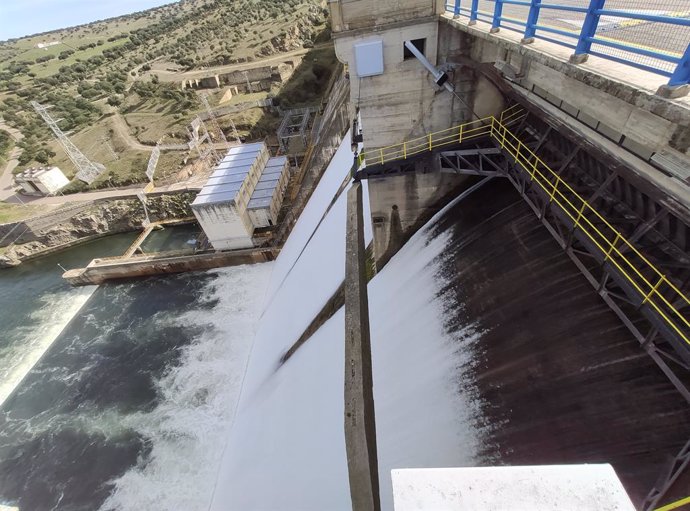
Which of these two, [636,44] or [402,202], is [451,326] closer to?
[402,202]

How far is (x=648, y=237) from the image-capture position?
5.99 metres

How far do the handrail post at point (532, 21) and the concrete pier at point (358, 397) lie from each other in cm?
650

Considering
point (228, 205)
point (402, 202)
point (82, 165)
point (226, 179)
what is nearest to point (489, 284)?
point (402, 202)

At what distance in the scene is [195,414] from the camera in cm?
1462

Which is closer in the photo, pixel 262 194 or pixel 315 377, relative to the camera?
pixel 315 377

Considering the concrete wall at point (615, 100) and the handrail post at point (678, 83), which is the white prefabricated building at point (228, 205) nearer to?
the concrete wall at point (615, 100)

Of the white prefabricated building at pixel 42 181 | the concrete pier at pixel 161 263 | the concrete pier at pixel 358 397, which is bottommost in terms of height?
the concrete pier at pixel 161 263

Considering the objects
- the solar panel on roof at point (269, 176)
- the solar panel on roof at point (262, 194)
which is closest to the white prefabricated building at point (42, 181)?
the solar panel on roof at point (269, 176)

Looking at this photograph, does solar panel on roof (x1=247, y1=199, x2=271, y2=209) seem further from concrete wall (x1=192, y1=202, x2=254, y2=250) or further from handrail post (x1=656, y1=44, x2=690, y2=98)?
handrail post (x1=656, y1=44, x2=690, y2=98)

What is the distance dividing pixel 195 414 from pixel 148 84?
48.7m

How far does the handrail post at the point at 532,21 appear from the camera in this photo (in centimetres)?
564

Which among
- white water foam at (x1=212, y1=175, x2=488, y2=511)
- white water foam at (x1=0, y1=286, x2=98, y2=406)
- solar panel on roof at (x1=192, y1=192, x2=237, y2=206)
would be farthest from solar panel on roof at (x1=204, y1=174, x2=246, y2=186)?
white water foam at (x1=0, y1=286, x2=98, y2=406)

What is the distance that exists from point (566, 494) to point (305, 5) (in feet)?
240

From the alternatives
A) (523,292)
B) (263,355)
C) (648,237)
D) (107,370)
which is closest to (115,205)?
(107,370)
